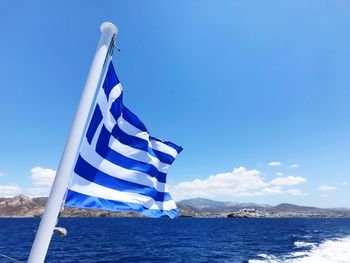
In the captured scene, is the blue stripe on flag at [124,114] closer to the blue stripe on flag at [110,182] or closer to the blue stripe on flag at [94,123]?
the blue stripe on flag at [94,123]

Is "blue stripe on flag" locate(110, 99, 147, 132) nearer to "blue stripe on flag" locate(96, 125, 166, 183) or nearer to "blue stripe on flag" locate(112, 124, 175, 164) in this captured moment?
"blue stripe on flag" locate(112, 124, 175, 164)

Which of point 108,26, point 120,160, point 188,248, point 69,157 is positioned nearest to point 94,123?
point 120,160

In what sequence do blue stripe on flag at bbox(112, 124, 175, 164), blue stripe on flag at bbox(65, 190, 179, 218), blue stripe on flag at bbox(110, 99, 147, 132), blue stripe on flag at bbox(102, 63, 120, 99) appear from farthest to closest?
blue stripe on flag at bbox(112, 124, 175, 164) → blue stripe on flag at bbox(110, 99, 147, 132) → blue stripe on flag at bbox(102, 63, 120, 99) → blue stripe on flag at bbox(65, 190, 179, 218)

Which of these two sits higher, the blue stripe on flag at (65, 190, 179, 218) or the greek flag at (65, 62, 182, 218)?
the greek flag at (65, 62, 182, 218)

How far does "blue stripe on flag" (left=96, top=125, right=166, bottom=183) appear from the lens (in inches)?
194

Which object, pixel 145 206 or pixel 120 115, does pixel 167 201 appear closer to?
pixel 145 206

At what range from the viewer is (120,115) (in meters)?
5.29

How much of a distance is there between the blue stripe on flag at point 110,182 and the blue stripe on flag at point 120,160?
289mm

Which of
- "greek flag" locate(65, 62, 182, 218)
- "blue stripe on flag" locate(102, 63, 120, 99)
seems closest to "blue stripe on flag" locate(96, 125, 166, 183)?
"greek flag" locate(65, 62, 182, 218)

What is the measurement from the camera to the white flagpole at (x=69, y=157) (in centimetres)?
343

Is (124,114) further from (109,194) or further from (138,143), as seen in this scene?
(109,194)

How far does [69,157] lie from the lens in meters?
3.67

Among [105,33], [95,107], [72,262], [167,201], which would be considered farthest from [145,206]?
[72,262]

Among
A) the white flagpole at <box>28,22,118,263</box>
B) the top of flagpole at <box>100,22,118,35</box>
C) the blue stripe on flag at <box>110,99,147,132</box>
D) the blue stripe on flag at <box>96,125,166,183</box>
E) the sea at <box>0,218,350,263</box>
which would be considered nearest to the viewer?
the white flagpole at <box>28,22,118,263</box>
